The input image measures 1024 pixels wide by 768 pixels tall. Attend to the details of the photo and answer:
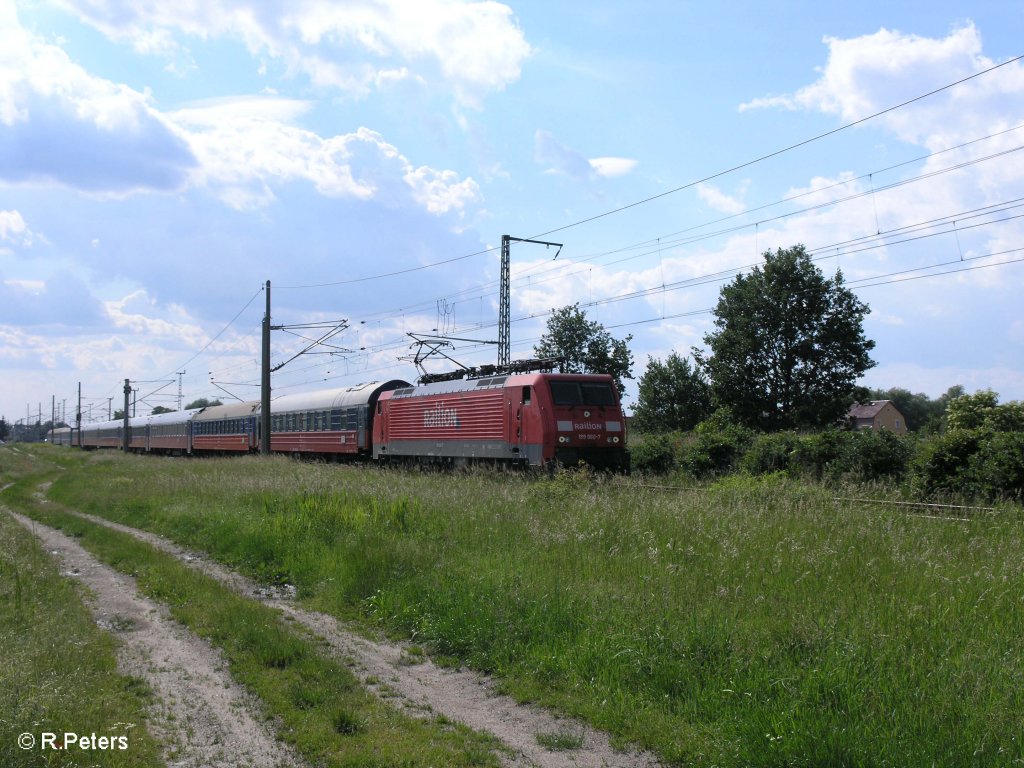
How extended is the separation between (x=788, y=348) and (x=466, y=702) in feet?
158

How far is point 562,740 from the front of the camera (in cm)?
531

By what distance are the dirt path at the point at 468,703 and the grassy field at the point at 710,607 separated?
0.66ft

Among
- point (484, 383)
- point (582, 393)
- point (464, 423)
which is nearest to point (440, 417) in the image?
Answer: point (464, 423)

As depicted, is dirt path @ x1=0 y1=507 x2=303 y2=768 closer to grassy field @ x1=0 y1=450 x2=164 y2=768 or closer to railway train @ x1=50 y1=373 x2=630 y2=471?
grassy field @ x1=0 y1=450 x2=164 y2=768

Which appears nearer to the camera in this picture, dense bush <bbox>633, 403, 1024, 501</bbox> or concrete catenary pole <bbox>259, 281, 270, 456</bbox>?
dense bush <bbox>633, 403, 1024, 501</bbox>

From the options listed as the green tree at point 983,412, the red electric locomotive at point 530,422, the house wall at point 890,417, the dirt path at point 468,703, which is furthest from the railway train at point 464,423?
the house wall at point 890,417

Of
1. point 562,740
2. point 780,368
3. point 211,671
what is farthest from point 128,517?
point 780,368

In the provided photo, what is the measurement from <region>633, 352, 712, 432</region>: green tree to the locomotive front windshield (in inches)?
1368

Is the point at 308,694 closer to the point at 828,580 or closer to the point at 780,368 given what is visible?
the point at 828,580

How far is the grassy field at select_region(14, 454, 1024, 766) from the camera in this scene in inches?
192

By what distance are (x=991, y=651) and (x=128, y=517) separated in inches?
682

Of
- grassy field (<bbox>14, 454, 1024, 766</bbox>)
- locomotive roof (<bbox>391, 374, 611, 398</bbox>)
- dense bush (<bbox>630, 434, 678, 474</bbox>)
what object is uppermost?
locomotive roof (<bbox>391, 374, 611, 398</bbox>)

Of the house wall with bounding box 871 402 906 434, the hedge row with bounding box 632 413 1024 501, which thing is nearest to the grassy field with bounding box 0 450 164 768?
the hedge row with bounding box 632 413 1024 501

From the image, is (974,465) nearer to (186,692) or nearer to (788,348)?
(186,692)
